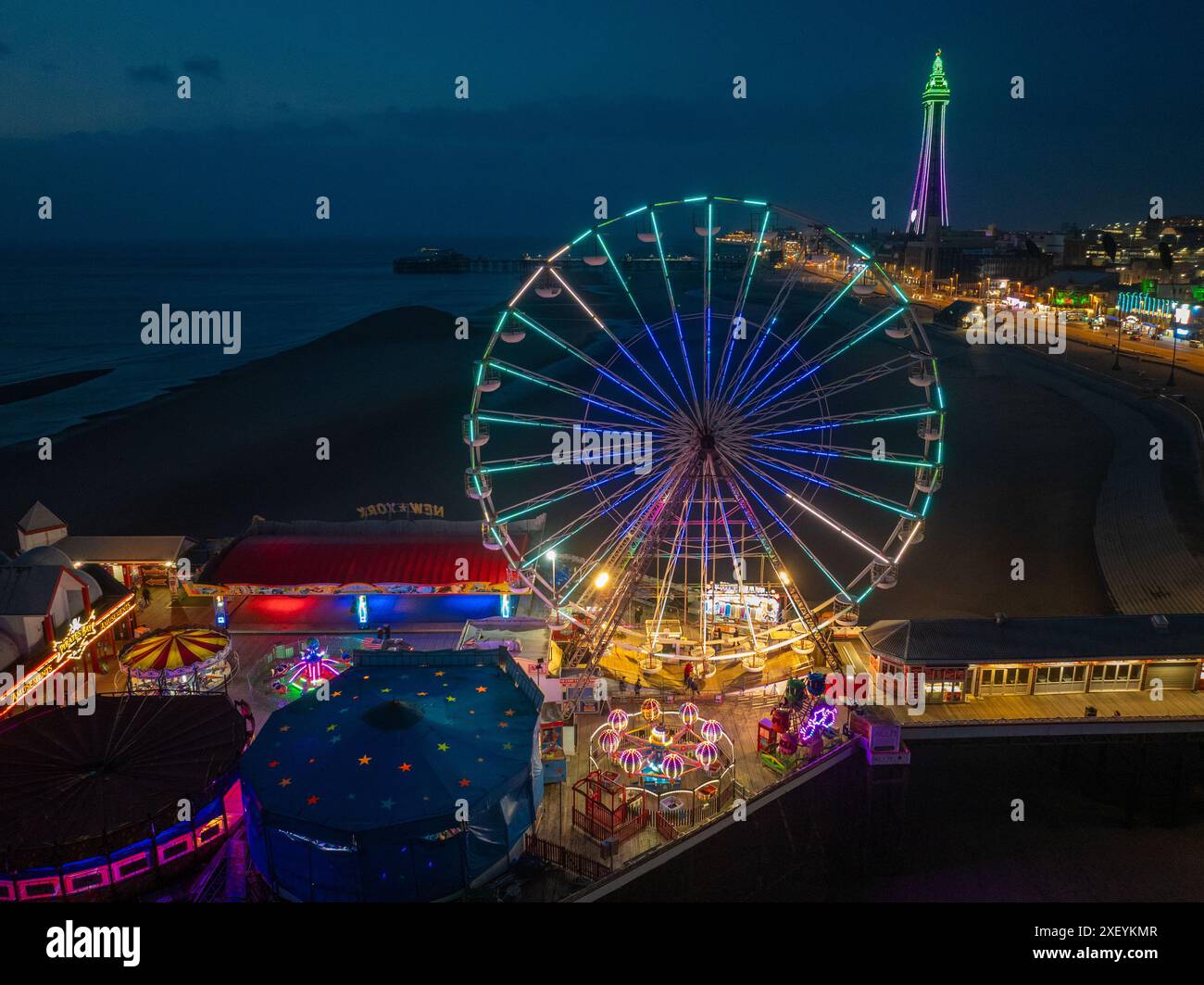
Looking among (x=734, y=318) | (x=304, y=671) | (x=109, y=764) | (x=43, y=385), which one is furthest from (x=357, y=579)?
(x=43, y=385)

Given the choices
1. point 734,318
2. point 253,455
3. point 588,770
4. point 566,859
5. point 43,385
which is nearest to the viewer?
point 566,859

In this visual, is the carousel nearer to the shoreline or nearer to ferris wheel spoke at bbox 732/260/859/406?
ferris wheel spoke at bbox 732/260/859/406

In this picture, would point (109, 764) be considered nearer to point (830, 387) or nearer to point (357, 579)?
point (357, 579)

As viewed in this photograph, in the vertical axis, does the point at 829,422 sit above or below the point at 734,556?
above

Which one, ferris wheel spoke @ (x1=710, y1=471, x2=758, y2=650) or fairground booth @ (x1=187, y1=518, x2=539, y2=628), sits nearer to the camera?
ferris wheel spoke @ (x1=710, y1=471, x2=758, y2=650)

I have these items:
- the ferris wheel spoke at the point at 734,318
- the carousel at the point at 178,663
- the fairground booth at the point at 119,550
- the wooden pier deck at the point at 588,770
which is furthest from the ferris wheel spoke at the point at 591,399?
the fairground booth at the point at 119,550

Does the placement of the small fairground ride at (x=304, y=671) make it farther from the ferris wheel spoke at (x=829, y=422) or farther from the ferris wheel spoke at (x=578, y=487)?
the ferris wheel spoke at (x=829, y=422)

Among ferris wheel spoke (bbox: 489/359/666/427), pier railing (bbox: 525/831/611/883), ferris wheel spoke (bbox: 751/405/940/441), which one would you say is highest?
ferris wheel spoke (bbox: 489/359/666/427)

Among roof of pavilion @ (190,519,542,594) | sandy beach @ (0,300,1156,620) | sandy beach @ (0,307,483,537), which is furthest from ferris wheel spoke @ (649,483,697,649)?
sandy beach @ (0,307,483,537)
